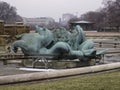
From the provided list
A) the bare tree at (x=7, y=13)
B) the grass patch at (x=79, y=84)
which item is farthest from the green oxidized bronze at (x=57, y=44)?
the bare tree at (x=7, y=13)

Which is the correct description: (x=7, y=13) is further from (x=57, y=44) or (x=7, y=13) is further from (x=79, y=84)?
(x=79, y=84)

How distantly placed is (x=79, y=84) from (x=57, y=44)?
7.27 m

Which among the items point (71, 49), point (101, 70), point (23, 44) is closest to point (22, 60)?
point (23, 44)

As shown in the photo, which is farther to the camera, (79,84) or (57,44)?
(57,44)

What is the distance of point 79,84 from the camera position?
998 cm

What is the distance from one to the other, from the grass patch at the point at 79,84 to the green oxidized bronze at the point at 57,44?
614 centimetres

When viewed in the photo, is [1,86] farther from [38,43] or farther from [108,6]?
[108,6]

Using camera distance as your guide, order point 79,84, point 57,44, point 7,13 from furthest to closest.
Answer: point 7,13 → point 57,44 → point 79,84

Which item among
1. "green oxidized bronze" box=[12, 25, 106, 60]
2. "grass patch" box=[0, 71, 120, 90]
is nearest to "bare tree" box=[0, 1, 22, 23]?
"green oxidized bronze" box=[12, 25, 106, 60]

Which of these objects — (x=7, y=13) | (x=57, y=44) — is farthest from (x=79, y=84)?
(x=7, y=13)

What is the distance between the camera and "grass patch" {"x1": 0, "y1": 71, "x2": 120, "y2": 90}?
9445 mm

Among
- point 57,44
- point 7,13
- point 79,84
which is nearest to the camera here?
point 79,84

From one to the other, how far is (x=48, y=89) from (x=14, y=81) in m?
1.03

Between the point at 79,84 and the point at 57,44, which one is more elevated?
the point at 57,44
